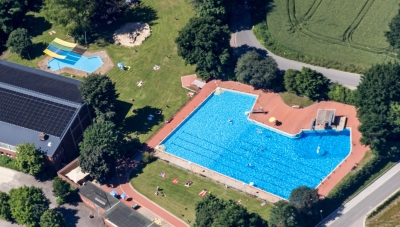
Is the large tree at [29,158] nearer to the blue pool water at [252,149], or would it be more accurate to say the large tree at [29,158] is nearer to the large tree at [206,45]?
the blue pool water at [252,149]

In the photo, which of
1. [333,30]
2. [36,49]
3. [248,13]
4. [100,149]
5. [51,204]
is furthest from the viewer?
[248,13]

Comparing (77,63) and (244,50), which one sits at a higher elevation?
(244,50)

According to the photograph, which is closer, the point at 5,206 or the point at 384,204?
the point at 5,206

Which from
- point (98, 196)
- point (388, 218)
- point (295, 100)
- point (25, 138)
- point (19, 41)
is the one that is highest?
point (388, 218)

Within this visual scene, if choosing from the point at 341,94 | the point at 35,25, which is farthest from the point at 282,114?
the point at 35,25

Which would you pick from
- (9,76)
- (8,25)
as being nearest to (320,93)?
(9,76)

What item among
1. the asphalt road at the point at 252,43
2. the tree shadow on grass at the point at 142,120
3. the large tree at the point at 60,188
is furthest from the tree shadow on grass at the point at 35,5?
the large tree at the point at 60,188

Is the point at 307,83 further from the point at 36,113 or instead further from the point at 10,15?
the point at 10,15
